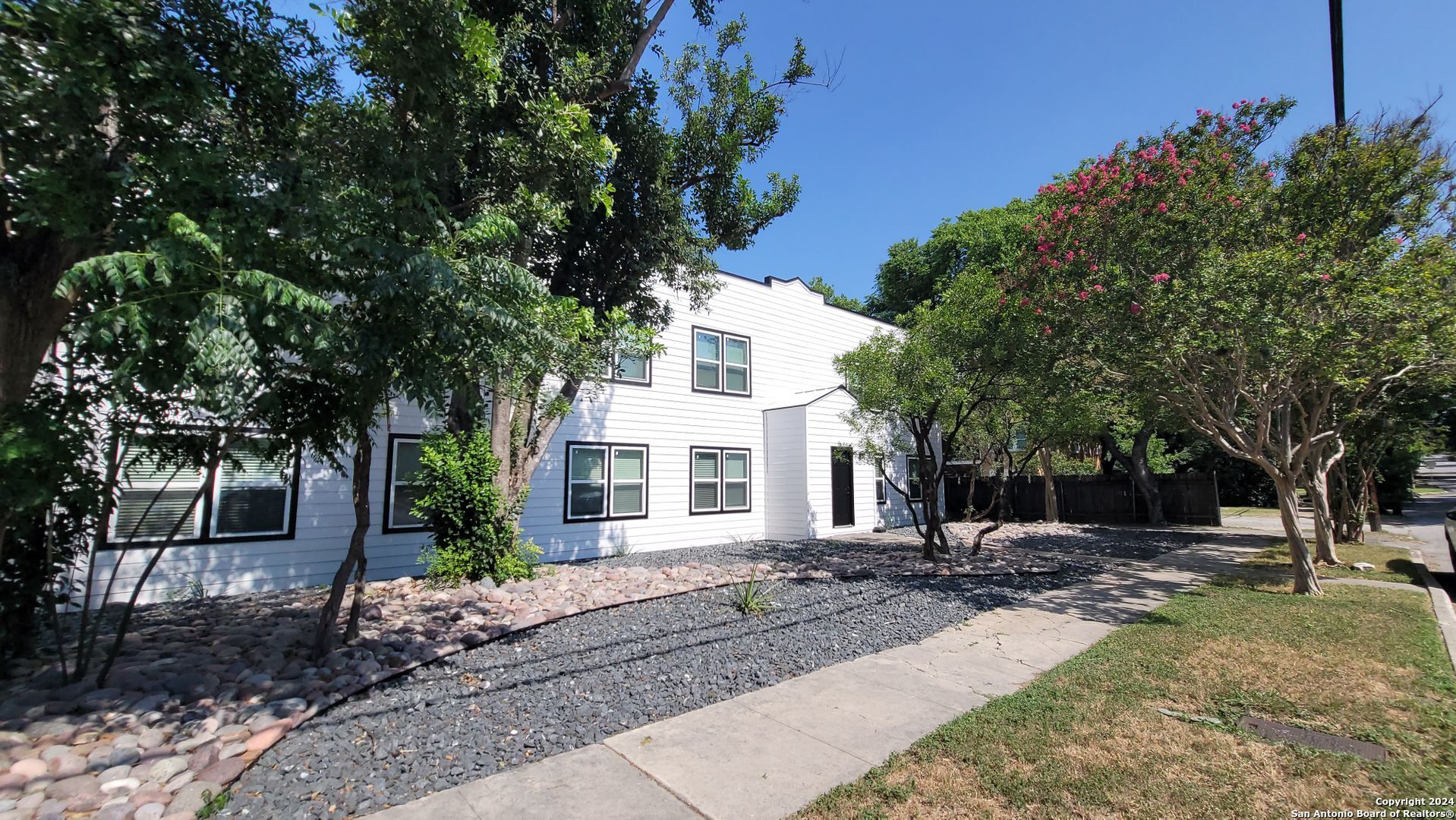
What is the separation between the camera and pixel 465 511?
7.53m

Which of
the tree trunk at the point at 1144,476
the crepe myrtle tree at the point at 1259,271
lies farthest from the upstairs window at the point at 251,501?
the tree trunk at the point at 1144,476

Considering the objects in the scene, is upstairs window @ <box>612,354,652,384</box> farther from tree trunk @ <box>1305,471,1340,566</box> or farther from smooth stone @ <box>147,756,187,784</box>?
tree trunk @ <box>1305,471,1340,566</box>

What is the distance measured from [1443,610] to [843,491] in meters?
9.95

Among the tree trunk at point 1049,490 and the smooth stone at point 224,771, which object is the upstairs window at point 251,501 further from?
the tree trunk at point 1049,490

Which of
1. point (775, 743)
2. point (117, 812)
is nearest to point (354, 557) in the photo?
point (117, 812)

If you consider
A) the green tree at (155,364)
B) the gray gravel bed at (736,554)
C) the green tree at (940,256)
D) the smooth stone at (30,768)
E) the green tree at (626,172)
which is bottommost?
the smooth stone at (30,768)

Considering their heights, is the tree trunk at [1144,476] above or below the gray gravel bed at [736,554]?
above

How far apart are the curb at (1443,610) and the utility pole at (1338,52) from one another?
19.3 ft

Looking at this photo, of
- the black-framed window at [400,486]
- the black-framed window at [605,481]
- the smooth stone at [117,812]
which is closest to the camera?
the smooth stone at [117,812]

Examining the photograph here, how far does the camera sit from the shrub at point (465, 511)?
7383mm

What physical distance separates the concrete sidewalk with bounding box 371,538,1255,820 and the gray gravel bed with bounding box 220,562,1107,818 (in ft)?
0.70

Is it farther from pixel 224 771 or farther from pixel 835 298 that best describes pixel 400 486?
pixel 835 298

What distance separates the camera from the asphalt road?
979cm

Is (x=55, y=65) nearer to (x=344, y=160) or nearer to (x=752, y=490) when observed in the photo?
(x=344, y=160)
